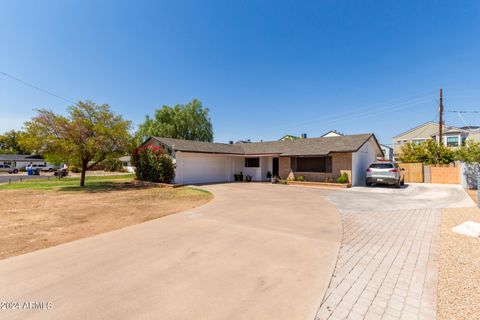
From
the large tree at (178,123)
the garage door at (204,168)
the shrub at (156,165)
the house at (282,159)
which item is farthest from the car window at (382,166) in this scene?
the large tree at (178,123)

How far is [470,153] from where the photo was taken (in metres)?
13.6

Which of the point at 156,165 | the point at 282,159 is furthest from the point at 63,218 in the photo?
the point at 282,159

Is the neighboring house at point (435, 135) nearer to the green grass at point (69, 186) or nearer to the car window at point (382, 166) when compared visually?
the car window at point (382, 166)

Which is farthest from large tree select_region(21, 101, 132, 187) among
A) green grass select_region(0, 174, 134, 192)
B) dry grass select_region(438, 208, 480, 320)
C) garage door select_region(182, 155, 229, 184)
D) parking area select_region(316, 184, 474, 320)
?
dry grass select_region(438, 208, 480, 320)

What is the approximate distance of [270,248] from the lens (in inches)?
167

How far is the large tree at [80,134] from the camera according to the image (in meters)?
13.4

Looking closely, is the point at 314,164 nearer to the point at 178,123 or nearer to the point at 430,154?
the point at 430,154

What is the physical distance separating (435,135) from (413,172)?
1992cm

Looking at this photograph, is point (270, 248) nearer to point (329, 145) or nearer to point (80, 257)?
point (80, 257)

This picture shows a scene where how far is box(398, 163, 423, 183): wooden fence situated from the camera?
1820 centimetres

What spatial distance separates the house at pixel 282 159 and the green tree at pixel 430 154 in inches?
130

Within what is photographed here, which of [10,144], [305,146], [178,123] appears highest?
[178,123]

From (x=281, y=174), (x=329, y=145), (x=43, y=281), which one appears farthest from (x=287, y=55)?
(x=43, y=281)

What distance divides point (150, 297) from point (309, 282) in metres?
2.18
